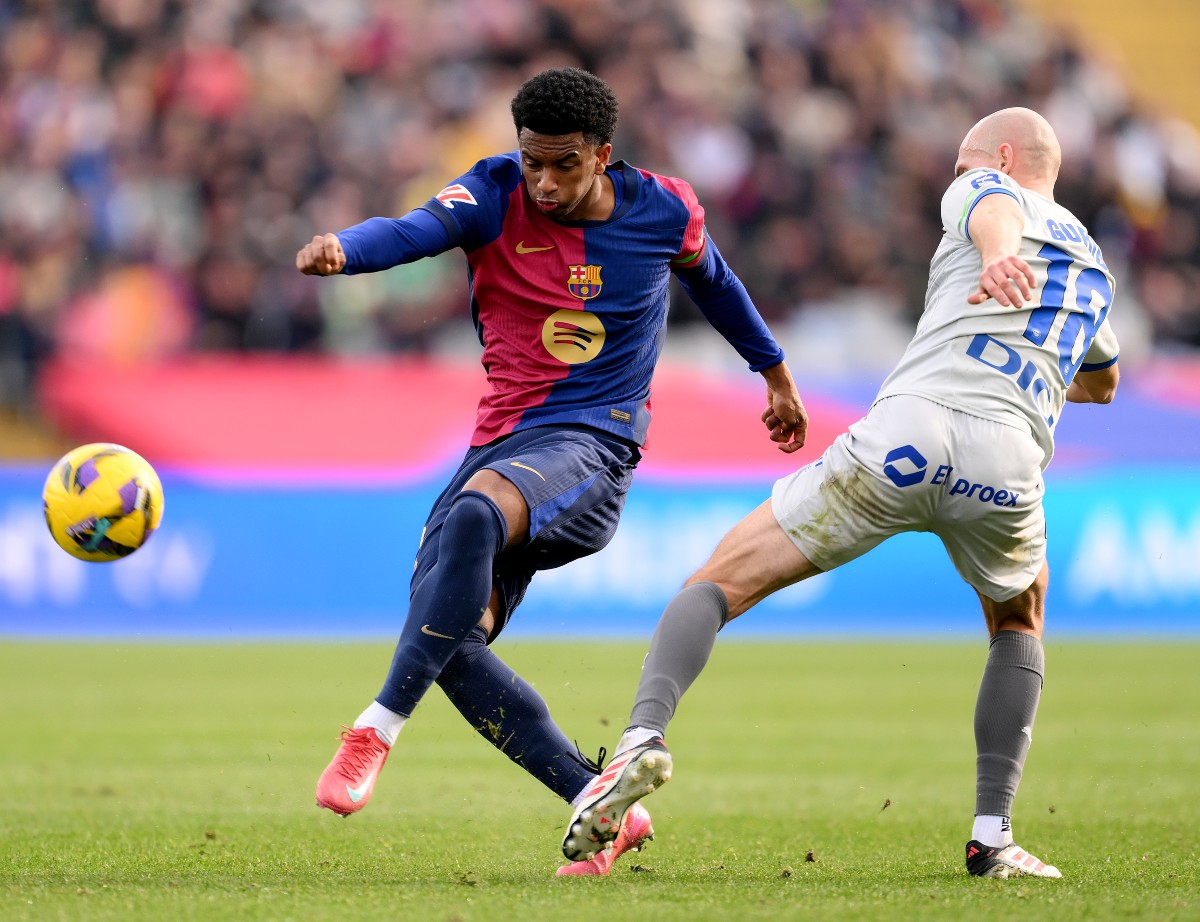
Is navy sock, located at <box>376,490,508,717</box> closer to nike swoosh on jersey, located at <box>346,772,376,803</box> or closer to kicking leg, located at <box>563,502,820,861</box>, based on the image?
nike swoosh on jersey, located at <box>346,772,376,803</box>

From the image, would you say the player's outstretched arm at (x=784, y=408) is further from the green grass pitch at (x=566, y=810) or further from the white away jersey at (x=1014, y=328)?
the green grass pitch at (x=566, y=810)

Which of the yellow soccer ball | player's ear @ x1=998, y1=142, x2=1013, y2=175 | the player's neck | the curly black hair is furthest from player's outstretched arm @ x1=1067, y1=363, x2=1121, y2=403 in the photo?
the yellow soccer ball

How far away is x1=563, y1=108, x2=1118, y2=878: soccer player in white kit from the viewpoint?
4.19m

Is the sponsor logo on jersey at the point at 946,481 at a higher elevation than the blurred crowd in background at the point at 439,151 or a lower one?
lower

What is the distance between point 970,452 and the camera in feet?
13.7

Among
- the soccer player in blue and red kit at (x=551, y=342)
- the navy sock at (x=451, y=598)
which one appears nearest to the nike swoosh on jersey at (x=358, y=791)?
the navy sock at (x=451, y=598)

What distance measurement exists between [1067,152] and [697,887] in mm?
14543

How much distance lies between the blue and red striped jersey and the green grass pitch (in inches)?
53.4

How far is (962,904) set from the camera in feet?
12.8

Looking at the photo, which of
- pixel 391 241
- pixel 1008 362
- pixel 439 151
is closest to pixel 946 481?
pixel 1008 362

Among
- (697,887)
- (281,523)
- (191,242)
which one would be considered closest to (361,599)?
(281,523)

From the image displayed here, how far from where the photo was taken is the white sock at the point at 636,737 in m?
4.07

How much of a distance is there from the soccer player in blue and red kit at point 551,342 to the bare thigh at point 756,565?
50 cm

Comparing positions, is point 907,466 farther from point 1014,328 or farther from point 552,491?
point 552,491
